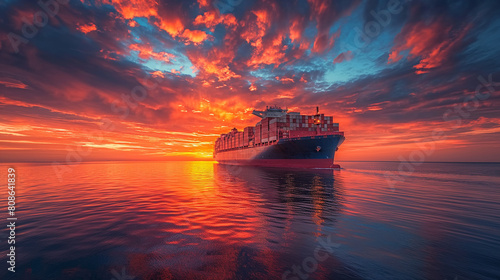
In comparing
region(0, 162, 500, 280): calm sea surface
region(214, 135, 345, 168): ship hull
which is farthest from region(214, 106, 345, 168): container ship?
region(0, 162, 500, 280): calm sea surface

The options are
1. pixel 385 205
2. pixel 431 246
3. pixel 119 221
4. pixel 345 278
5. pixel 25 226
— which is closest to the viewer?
pixel 345 278

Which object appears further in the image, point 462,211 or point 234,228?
point 462,211

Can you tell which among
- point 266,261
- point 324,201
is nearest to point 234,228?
point 266,261

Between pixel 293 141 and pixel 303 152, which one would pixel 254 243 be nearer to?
pixel 293 141

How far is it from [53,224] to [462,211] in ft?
70.5

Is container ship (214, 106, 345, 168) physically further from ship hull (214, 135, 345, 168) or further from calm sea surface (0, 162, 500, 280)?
calm sea surface (0, 162, 500, 280)

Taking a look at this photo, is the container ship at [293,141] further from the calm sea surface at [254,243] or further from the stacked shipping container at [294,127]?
the calm sea surface at [254,243]

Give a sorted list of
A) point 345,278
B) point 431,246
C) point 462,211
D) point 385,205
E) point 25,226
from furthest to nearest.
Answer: point 385,205, point 462,211, point 25,226, point 431,246, point 345,278

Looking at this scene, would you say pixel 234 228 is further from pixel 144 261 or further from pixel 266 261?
pixel 144 261

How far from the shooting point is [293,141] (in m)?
41.6

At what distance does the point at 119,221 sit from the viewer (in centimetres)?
825

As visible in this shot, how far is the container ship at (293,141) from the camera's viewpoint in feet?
133

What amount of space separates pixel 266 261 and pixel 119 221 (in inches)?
291

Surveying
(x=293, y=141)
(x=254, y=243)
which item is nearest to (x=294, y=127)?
(x=293, y=141)
